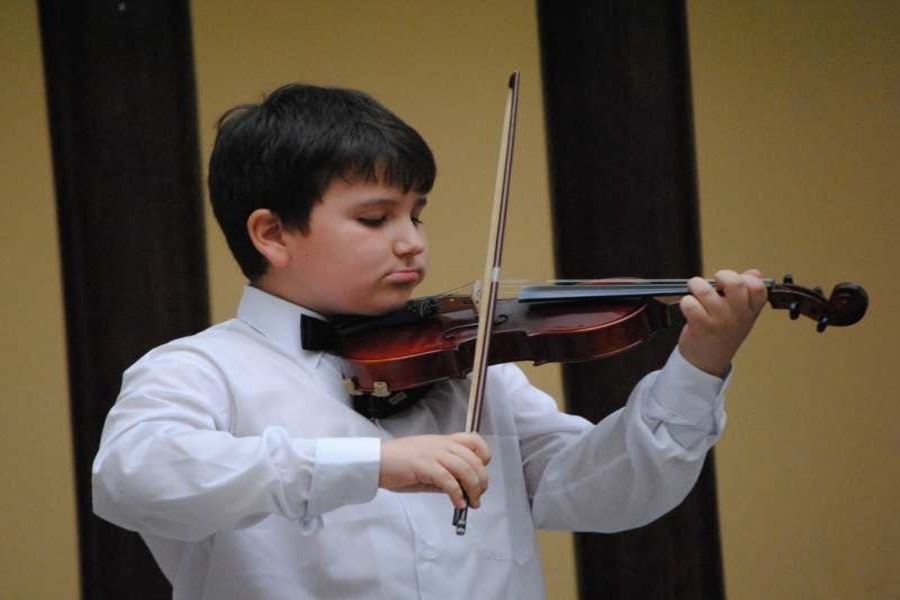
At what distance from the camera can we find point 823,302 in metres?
1.30

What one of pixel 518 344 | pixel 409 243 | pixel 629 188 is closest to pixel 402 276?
pixel 409 243

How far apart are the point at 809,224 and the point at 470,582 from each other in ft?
5.31

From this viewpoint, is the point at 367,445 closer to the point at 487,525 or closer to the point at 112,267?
the point at 487,525

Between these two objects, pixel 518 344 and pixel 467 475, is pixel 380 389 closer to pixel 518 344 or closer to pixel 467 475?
pixel 518 344

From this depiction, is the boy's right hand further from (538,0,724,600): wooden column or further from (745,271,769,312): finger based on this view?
(538,0,724,600): wooden column

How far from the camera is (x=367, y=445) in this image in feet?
3.90

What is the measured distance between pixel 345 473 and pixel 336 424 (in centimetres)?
21

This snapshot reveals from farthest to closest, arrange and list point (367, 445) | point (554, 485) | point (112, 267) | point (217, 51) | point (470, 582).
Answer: point (217, 51) < point (112, 267) < point (554, 485) < point (470, 582) < point (367, 445)

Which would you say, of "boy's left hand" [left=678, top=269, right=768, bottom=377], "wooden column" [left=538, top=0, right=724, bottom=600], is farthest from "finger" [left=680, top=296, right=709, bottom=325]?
"wooden column" [left=538, top=0, right=724, bottom=600]

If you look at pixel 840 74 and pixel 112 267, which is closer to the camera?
pixel 112 267

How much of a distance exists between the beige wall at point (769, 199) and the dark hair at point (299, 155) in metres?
1.12

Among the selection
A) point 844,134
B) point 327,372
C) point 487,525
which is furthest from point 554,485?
point 844,134

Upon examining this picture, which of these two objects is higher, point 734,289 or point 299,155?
point 299,155

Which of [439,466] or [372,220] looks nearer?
[439,466]
